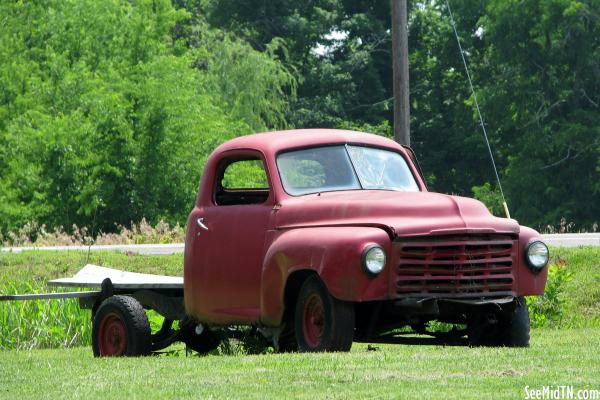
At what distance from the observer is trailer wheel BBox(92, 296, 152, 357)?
13.4 m

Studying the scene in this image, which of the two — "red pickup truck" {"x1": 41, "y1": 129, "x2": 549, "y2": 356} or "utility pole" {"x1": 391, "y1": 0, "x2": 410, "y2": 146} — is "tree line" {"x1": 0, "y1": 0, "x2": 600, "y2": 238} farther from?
"red pickup truck" {"x1": 41, "y1": 129, "x2": 549, "y2": 356}

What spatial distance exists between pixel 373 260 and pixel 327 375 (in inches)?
68.0

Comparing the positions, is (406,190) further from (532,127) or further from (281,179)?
(532,127)

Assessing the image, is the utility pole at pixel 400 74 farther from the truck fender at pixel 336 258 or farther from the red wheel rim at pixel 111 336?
the truck fender at pixel 336 258

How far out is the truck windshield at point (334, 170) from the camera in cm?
1250

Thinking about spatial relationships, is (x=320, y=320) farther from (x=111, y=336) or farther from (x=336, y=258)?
(x=111, y=336)

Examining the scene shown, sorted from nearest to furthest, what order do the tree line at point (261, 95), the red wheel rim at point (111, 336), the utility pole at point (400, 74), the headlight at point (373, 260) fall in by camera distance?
the headlight at point (373, 260)
the red wheel rim at point (111, 336)
the utility pole at point (400, 74)
the tree line at point (261, 95)

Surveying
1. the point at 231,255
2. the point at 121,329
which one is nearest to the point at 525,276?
the point at 231,255

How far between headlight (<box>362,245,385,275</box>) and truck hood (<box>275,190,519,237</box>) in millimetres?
200

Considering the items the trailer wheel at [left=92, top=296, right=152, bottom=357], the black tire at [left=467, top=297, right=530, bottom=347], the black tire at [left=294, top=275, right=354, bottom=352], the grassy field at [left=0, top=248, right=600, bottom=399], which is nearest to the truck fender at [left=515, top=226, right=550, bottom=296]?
the black tire at [left=467, top=297, right=530, bottom=347]

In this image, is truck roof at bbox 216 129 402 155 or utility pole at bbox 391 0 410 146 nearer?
truck roof at bbox 216 129 402 155

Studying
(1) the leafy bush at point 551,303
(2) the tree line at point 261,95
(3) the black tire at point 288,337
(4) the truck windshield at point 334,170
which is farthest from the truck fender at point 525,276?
(2) the tree line at point 261,95

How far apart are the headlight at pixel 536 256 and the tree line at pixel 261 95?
97.9ft

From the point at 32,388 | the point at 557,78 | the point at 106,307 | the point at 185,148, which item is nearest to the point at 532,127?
the point at 557,78
